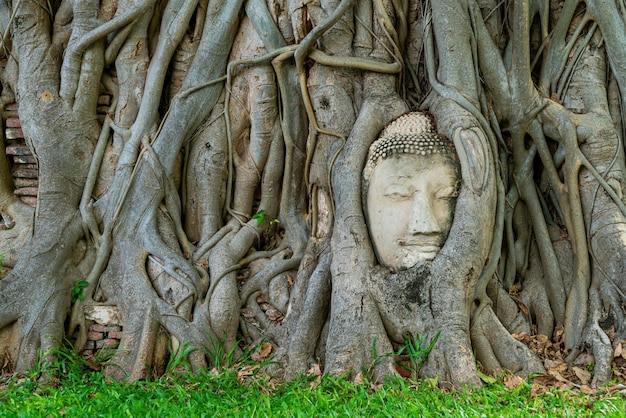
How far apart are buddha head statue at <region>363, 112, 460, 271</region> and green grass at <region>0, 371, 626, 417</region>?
0.79 metres

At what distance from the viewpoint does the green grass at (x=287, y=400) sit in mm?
2896

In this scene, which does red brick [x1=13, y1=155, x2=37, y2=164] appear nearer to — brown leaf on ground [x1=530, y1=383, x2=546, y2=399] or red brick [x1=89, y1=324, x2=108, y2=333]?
red brick [x1=89, y1=324, x2=108, y2=333]

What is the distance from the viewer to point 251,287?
429 centimetres

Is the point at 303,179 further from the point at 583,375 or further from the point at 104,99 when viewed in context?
the point at 583,375

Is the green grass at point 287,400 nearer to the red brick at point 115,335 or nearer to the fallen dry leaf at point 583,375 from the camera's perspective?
the fallen dry leaf at point 583,375

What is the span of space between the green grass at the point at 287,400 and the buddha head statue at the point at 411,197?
0.79m

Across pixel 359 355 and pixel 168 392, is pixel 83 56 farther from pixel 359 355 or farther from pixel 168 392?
pixel 359 355

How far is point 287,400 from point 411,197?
1.36 meters

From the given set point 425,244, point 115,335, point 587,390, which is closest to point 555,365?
point 587,390

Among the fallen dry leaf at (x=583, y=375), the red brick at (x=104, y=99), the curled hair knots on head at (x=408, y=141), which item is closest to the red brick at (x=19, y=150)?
the red brick at (x=104, y=99)

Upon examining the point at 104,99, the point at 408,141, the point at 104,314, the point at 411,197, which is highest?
the point at 104,99

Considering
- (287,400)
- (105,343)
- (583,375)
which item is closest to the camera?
(287,400)

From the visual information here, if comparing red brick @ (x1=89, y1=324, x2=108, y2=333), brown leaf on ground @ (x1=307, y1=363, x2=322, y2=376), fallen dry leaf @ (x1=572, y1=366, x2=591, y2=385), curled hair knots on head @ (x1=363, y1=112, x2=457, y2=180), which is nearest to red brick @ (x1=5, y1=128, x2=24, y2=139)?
red brick @ (x1=89, y1=324, x2=108, y2=333)

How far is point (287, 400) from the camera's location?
3.18m
